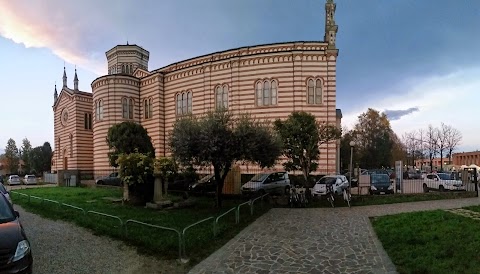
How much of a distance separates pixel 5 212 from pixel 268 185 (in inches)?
641

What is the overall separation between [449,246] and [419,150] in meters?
66.4

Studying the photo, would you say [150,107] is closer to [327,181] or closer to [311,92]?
[311,92]

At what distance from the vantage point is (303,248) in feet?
30.6

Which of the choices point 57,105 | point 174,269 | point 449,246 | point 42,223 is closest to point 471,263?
point 449,246

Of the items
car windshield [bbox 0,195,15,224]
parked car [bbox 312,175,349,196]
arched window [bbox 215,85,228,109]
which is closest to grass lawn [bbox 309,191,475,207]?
parked car [bbox 312,175,349,196]

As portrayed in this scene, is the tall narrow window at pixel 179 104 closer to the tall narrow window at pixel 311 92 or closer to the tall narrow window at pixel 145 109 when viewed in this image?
the tall narrow window at pixel 145 109

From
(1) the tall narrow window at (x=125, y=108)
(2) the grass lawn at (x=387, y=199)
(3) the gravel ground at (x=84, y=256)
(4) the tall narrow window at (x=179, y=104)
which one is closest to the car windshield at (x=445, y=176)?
(2) the grass lawn at (x=387, y=199)

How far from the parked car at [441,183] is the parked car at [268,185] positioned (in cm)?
1094

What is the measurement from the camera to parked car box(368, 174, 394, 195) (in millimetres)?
23183

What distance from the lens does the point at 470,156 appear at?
307 feet

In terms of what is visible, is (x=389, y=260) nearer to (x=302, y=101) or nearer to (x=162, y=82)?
(x=302, y=101)

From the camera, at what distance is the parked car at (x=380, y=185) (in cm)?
2318

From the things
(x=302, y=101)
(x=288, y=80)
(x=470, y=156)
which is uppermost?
(x=288, y=80)

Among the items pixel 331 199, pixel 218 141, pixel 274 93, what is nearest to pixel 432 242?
pixel 218 141
